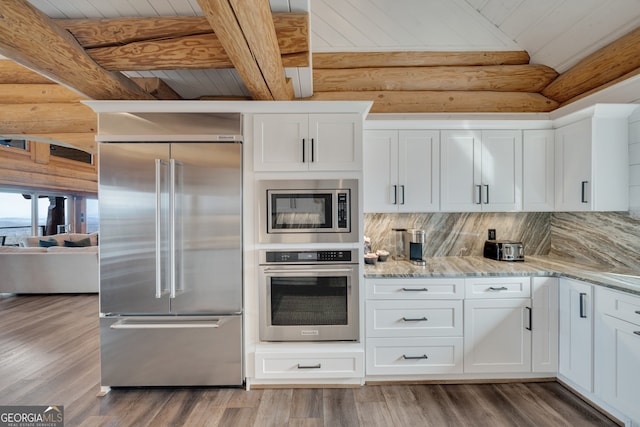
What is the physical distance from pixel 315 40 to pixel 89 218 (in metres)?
9.42

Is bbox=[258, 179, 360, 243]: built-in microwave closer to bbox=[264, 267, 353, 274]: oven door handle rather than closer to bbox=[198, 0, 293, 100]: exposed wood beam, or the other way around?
bbox=[264, 267, 353, 274]: oven door handle

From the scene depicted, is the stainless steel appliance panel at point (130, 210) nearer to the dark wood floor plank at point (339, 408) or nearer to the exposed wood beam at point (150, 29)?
the exposed wood beam at point (150, 29)

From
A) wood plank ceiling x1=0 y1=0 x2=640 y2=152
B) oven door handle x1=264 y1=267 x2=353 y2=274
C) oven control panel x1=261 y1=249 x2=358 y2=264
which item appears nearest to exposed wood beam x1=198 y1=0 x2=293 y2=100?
wood plank ceiling x1=0 y1=0 x2=640 y2=152

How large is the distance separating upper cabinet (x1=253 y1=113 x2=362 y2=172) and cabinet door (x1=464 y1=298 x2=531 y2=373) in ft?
5.06

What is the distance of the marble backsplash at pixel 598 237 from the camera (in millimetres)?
2426

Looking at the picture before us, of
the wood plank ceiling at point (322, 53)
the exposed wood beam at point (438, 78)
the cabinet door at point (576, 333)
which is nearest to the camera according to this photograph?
the wood plank ceiling at point (322, 53)

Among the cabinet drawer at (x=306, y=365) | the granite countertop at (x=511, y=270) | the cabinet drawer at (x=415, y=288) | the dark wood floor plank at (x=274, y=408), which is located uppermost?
the granite countertop at (x=511, y=270)

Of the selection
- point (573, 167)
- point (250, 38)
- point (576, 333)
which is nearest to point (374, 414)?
point (576, 333)

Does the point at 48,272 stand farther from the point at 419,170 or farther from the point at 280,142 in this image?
the point at 419,170

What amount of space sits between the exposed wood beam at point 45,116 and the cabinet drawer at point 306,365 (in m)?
3.27

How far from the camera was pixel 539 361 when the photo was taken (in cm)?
237

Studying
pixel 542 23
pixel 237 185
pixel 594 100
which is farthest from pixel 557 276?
pixel 237 185

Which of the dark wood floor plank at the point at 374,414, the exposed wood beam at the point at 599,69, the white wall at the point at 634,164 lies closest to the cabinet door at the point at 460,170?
the exposed wood beam at the point at 599,69

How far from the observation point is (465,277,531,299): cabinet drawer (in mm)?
2363
